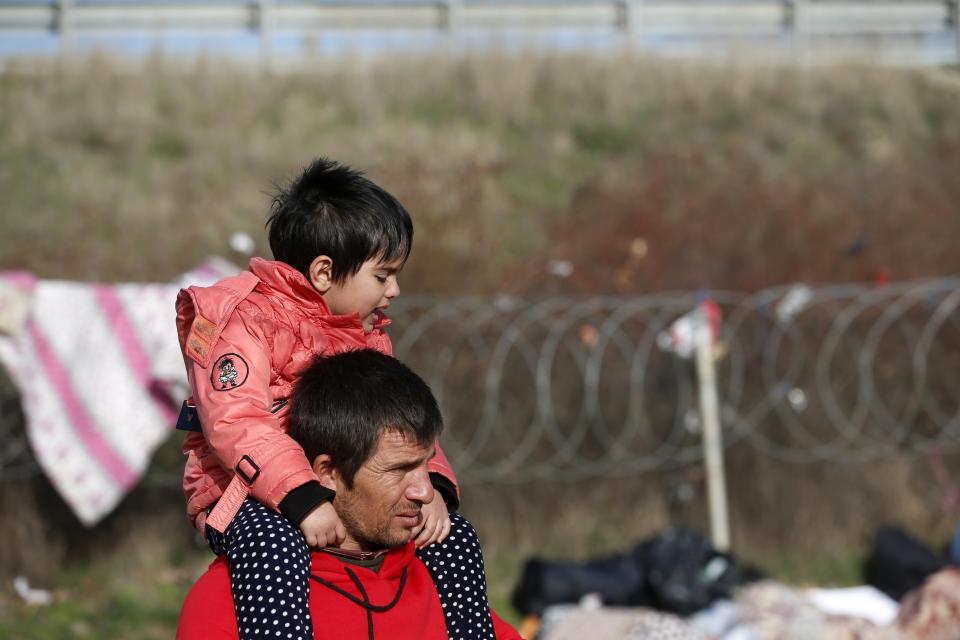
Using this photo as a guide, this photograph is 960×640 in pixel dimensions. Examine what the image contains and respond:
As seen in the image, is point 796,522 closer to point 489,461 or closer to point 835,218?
point 489,461

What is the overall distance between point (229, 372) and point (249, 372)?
1.6 inches

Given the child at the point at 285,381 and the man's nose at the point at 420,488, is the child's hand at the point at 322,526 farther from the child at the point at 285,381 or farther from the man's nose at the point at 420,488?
the man's nose at the point at 420,488

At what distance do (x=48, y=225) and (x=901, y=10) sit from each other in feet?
39.8

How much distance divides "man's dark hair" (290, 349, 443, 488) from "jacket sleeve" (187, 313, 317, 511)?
0.18ft

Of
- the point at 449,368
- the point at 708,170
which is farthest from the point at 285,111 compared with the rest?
the point at 449,368

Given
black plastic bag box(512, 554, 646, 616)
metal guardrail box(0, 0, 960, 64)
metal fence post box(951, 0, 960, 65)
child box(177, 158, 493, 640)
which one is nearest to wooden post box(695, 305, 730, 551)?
black plastic bag box(512, 554, 646, 616)

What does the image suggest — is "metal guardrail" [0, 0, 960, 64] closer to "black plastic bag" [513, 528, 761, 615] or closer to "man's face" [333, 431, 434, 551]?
"black plastic bag" [513, 528, 761, 615]

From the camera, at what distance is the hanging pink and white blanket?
7.38 m

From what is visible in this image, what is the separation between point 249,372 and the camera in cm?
270

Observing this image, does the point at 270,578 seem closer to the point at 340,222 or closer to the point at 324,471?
the point at 324,471

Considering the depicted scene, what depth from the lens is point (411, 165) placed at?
→ 11.8 m

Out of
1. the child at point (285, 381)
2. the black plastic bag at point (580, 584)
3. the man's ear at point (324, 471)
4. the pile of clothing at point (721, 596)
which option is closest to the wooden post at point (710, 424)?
the pile of clothing at point (721, 596)

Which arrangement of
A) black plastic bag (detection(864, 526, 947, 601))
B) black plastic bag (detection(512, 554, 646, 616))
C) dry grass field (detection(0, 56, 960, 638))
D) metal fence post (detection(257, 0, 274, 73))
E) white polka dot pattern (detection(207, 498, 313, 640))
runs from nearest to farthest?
white polka dot pattern (detection(207, 498, 313, 640))
black plastic bag (detection(512, 554, 646, 616))
black plastic bag (detection(864, 526, 947, 601))
dry grass field (detection(0, 56, 960, 638))
metal fence post (detection(257, 0, 274, 73))

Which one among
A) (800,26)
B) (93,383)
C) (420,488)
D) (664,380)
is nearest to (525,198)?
(664,380)
